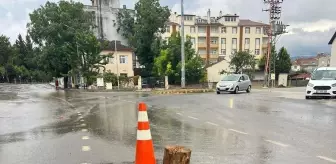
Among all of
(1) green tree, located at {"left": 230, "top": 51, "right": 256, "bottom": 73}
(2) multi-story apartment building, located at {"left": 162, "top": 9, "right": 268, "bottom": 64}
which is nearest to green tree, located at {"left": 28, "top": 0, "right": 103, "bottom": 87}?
(1) green tree, located at {"left": 230, "top": 51, "right": 256, "bottom": 73}

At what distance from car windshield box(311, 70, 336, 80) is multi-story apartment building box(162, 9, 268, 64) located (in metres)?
56.7

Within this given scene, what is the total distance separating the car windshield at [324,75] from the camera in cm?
1695

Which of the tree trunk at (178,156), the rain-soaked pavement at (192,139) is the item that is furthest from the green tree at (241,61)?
the tree trunk at (178,156)

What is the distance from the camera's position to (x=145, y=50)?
54812mm

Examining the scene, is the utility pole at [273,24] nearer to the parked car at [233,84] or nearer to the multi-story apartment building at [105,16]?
the parked car at [233,84]

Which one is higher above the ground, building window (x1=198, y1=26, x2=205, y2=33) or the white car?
building window (x1=198, y1=26, x2=205, y2=33)

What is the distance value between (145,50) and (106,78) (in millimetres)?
16807

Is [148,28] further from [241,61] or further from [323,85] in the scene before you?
[323,85]

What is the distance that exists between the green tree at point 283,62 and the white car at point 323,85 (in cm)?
4756

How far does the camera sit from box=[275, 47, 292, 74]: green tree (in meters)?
62.8

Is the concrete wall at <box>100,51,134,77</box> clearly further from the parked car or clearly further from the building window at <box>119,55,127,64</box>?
the parked car

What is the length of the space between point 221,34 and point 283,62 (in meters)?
18.4

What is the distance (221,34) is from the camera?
247ft

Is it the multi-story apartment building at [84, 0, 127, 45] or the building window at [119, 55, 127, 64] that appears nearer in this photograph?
the building window at [119, 55, 127, 64]
